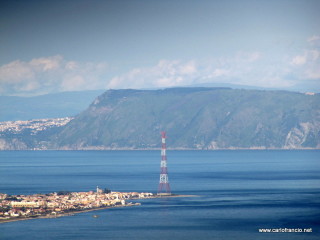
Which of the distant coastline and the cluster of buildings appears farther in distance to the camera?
the cluster of buildings

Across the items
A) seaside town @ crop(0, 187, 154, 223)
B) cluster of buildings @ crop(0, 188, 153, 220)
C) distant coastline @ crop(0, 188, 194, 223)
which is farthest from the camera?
cluster of buildings @ crop(0, 188, 153, 220)

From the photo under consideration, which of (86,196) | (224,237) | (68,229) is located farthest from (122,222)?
(86,196)

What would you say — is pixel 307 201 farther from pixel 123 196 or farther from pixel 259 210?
pixel 123 196

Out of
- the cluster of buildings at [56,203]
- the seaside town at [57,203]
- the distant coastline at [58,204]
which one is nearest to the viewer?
the distant coastline at [58,204]

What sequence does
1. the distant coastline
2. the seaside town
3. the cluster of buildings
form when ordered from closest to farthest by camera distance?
the distant coastline → the seaside town → the cluster of buildings

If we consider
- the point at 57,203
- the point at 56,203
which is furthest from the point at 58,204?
the point at 57,203

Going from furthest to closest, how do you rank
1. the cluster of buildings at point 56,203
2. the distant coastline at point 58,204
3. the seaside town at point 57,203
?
the cluster of buildings at point 56,203 → the seaside town at point 57,203 → the distant coastline at point 58,204
